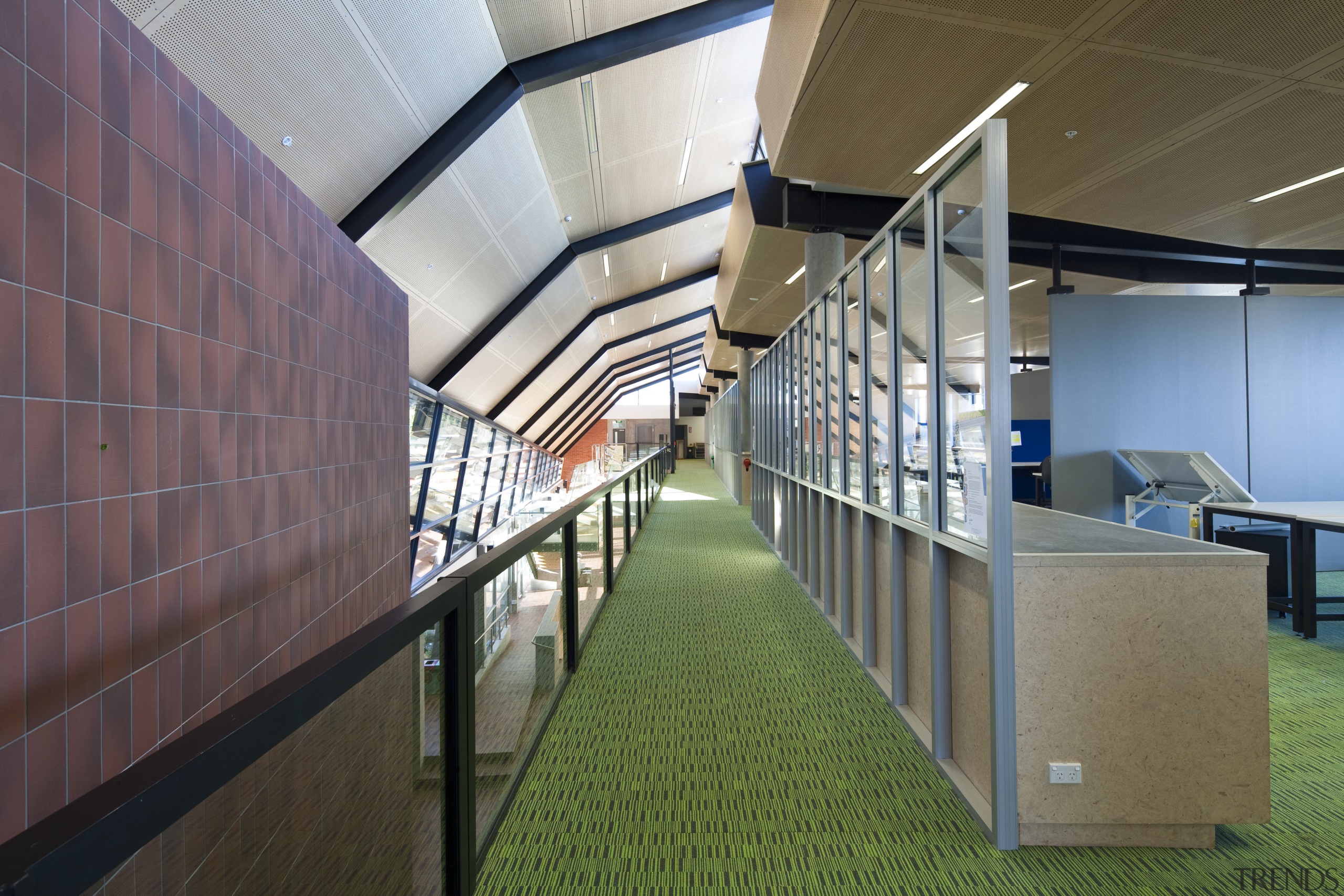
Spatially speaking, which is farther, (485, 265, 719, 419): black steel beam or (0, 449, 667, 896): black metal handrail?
(485, 265, 719, 419): black steel beam

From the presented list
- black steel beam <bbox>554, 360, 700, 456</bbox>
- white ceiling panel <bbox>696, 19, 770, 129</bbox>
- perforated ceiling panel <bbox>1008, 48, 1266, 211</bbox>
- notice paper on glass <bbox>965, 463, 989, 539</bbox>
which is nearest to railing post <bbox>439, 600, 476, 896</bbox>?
notice paper on glass <bbox>965, 463, 989, 539</bbox>

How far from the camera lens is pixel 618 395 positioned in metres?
42.7

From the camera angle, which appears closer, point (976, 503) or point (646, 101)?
point (976, 503)

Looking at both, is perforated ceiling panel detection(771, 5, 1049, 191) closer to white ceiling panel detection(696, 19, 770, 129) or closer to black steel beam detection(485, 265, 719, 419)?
white ceiling panel detection(696, 19, 770, 129)

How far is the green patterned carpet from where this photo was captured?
6.49 ft

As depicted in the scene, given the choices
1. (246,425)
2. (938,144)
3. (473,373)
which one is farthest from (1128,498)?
(473,373)

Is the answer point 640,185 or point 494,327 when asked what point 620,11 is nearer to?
point 640,185

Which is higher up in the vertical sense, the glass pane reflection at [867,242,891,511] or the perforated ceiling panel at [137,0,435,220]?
the perforated ceiling panel at [137,0,435,220]

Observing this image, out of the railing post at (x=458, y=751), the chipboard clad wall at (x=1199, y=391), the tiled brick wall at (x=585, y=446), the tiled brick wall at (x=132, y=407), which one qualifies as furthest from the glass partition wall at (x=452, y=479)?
the tiled brick wall at (x=585, y=446)

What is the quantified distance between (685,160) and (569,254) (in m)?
2.93

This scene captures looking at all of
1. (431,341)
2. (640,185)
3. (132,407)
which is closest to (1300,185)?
(640,185)

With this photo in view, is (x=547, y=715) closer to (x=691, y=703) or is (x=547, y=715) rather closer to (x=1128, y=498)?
(x=691, y=703)

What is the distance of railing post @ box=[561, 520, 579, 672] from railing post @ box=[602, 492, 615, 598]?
3.80 ft

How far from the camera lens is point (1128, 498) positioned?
22.2 ft
